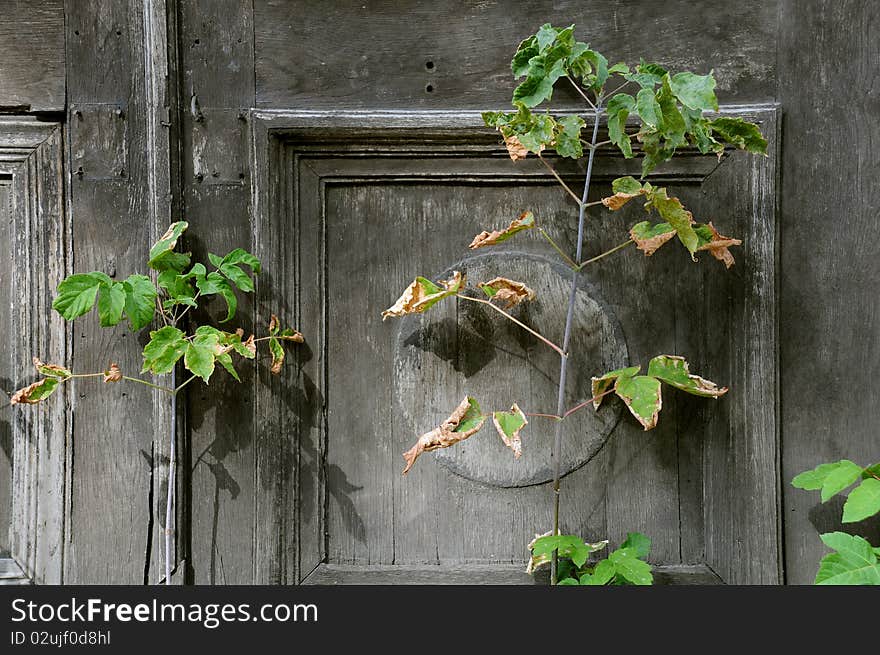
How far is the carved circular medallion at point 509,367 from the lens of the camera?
1.79 m

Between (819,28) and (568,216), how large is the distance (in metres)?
0.86

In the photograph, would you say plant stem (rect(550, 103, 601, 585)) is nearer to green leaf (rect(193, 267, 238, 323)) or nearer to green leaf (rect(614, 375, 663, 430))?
green leaf (rect(614, 375, 663, 430))

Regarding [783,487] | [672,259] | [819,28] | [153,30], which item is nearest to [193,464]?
[153,30]

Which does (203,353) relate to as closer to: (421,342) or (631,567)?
(421,342)

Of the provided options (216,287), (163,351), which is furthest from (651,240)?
(163,351)

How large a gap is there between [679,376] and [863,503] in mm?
493

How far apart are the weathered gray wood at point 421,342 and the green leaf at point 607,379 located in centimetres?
21

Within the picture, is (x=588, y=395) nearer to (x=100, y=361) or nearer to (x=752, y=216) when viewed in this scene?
(x=752, y=216)

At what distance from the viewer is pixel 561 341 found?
178 cm

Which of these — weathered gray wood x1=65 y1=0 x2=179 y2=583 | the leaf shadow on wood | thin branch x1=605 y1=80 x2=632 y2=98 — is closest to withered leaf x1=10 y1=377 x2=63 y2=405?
weathered gray wood x1=65 y1=0 x2=179 y2=583

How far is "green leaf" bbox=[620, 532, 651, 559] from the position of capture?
5.51 feet

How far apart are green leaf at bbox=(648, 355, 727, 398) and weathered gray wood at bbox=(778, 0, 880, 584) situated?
39cm

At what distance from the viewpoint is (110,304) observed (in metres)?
1.53

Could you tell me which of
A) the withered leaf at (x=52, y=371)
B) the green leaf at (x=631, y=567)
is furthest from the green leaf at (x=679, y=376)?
the withered leaf at (x=52, y=371)
